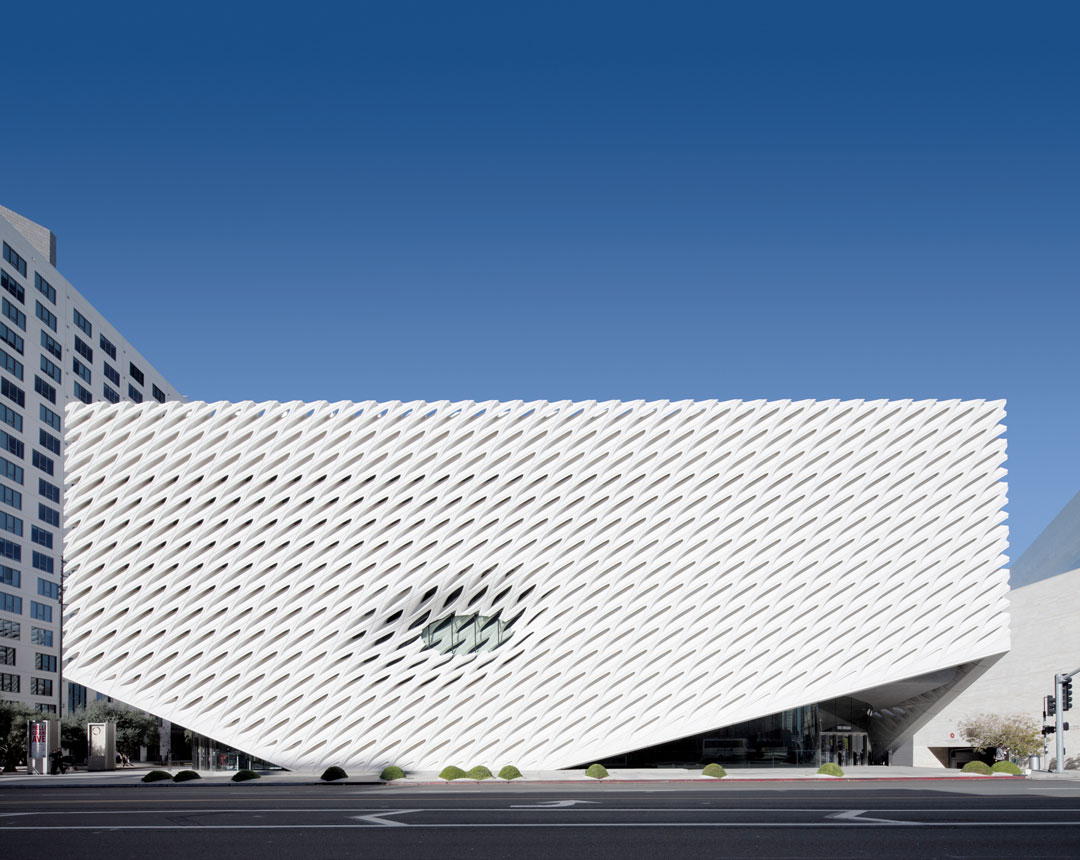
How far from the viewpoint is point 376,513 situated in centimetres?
4412

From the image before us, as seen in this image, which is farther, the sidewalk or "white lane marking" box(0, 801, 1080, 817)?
the sidewalk

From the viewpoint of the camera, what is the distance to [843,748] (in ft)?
148

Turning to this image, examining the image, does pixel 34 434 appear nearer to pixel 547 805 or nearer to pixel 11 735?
pixel 11 735

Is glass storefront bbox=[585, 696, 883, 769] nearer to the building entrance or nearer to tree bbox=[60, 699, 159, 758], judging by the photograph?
the building entrance

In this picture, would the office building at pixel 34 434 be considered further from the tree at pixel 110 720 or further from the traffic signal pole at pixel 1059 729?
the traffic signal pole at pixel 1059 729

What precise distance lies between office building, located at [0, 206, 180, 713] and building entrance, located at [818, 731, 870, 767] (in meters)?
51.9

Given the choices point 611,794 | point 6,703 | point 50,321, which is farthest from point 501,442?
point 50,321

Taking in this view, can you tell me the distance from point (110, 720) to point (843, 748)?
46660 mm

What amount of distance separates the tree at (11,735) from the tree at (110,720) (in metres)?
6.10

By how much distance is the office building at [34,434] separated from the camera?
7756 cm

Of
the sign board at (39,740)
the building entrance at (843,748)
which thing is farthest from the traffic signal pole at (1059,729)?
the sign board at (39,740)

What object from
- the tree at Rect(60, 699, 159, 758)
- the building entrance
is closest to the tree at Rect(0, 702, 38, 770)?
the tree at Rect(60, 699, 159, 758)

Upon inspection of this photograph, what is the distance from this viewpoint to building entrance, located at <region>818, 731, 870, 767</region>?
44.4 meters

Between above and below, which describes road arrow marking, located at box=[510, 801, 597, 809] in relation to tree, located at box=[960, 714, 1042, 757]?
above
